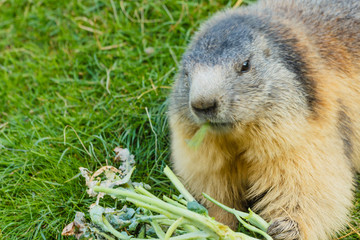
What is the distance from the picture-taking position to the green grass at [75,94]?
5.02 meters

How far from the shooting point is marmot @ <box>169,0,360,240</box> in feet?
13.1

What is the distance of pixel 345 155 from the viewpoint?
14.8ft

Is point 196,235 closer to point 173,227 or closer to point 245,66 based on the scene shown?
point 173,227

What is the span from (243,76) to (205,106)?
0.49 m

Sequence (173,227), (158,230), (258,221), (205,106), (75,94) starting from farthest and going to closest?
(75,94), (258,221), (158,230), (205,106), (173,227)

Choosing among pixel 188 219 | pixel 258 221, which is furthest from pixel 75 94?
pixel 258 221

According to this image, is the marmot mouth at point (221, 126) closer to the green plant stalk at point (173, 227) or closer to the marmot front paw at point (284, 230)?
the green plant stalk at point (173, 227)

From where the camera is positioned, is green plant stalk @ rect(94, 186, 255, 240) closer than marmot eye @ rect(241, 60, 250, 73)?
Yes

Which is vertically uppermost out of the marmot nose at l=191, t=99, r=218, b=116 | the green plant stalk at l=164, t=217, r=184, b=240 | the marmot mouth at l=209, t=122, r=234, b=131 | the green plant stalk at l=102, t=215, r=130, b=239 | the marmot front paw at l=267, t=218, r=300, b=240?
the marmot nose at l=191, t=99, r=218, b=116

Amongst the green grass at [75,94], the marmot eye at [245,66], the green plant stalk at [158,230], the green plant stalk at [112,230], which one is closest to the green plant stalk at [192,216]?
the green plant stalk at [158,230]

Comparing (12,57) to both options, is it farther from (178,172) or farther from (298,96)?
(298,96)

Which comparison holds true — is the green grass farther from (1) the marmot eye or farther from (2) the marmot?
(1) the marmot eye

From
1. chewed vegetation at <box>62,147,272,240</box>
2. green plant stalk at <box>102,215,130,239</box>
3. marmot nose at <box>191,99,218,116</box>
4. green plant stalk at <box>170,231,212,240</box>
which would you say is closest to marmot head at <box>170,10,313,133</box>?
marmot nose at <box>191,99,218,116</box>

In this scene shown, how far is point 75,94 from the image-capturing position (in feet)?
20.5
